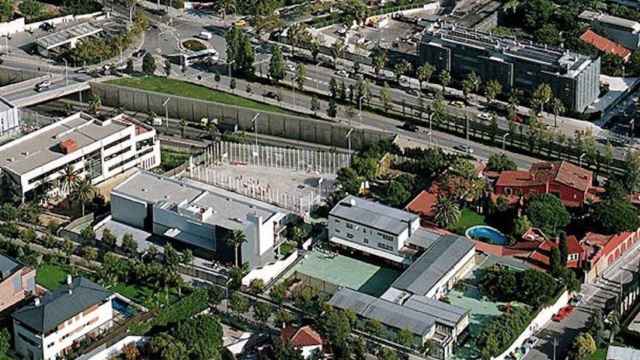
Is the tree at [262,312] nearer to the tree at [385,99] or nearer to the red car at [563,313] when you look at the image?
the red car at [563,313]

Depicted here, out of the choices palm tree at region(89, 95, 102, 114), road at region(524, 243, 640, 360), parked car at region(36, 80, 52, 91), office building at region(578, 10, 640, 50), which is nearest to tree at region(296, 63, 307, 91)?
palm tree at region(89, 95, 102, 114)

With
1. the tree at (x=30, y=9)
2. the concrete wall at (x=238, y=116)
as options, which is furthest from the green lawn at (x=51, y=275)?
the tree at (x=30, y=9)

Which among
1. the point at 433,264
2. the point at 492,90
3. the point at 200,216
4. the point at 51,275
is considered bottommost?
the point at 51,275

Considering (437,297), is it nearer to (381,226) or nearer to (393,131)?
(381,226)

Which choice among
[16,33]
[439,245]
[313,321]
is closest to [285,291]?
[313,321]

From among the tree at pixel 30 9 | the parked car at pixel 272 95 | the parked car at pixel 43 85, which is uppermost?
the tree at pixel 30 9

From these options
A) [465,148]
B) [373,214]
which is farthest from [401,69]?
[373,214]

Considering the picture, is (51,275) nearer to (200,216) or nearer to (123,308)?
(123,308)
